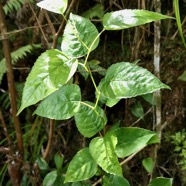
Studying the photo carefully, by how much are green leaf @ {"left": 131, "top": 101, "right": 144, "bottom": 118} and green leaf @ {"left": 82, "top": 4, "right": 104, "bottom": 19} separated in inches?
17.8

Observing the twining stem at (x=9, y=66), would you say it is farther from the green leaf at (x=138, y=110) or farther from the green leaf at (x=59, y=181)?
the green leaf at (x=138, y=110)

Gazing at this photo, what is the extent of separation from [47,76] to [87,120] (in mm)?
166

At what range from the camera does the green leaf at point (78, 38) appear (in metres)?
0.67

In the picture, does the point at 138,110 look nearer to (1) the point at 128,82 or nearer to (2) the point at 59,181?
(2) the point at 59,181

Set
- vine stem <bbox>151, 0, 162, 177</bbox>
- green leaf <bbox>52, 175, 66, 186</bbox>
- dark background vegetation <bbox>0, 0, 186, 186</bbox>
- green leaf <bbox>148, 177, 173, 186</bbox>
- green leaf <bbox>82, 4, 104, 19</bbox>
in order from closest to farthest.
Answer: green leaf <bbox>148, 177, 173, 186</bbox> → green leaf <bbox>52, 175, 66, 186</bbox> → vine stem <bbox>151, 0, 162, 177</bbox> → dark background vegetation <bbox>0, 0, 186, 186</bbox> → green leaf <bbox>82, 4, 104, 19</bbox>

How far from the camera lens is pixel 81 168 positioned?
0.74 meters

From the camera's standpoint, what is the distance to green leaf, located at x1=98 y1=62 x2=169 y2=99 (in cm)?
63

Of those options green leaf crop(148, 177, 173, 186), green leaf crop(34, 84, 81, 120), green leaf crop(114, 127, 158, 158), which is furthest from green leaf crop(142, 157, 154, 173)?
green leaf crop(34, 84, 81, 120)

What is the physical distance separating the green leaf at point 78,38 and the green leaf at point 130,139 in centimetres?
21

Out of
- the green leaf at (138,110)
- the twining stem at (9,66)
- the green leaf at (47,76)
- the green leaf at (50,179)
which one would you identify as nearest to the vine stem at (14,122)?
the twining stem at (9,66)

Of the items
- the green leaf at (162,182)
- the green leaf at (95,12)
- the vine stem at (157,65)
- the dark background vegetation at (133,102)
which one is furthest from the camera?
the green leaf at (95,12)

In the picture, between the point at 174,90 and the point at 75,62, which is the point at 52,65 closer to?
the point at 75,62

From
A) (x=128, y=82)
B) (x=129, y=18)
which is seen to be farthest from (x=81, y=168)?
(x=129, y=18)

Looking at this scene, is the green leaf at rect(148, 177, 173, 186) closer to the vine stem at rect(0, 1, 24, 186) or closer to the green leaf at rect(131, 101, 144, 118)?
the green leaf at rect(131, 101, 144, 118)
